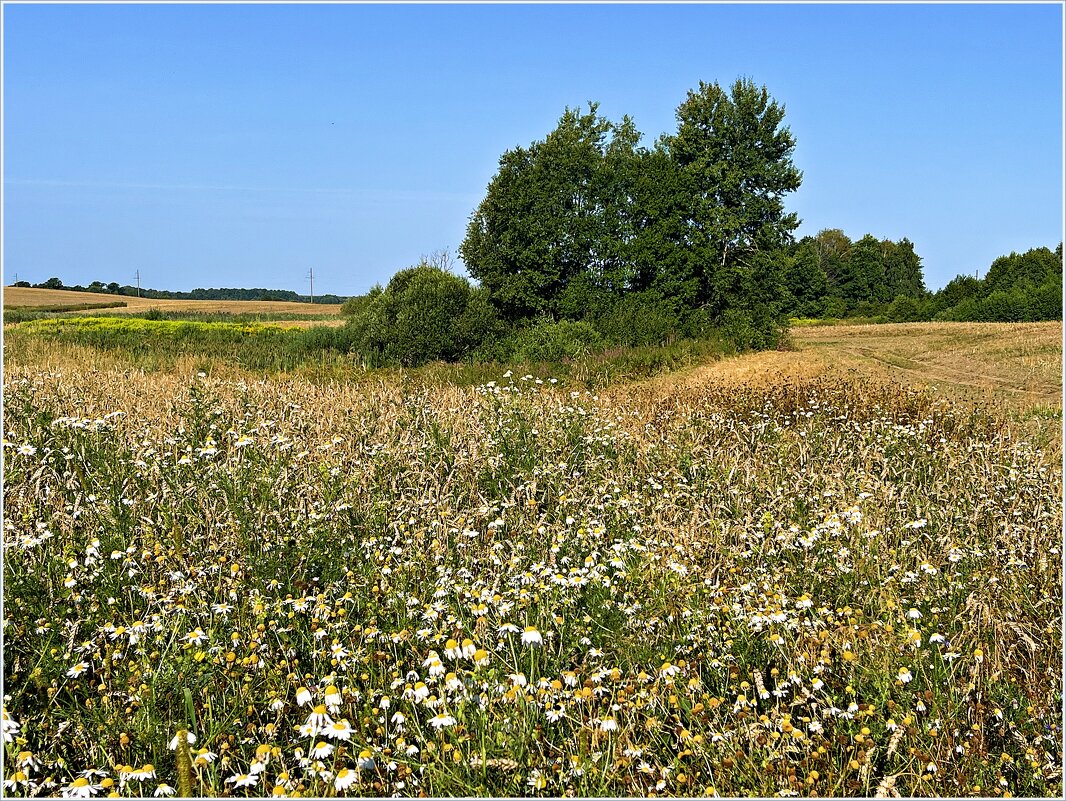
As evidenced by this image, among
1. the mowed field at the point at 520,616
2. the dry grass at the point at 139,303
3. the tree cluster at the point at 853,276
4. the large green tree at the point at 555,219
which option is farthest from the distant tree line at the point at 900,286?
the dry grass at the point at 139,303

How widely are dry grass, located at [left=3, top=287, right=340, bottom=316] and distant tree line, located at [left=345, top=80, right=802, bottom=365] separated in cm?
3605

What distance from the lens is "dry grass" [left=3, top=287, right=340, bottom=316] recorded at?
55.0 m

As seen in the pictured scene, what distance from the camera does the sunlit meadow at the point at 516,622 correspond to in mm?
2822

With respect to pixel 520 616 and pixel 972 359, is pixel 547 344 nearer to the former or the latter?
pixel 972 359

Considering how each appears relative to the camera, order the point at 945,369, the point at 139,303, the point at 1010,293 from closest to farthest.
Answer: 1. the point at 945,369
2. the point at 1010,293
3. the point at 139,303

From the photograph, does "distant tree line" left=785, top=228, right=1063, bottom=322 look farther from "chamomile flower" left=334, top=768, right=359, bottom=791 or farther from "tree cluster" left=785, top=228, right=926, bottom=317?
"chamomile flower" left=334, top=768, right=359, bottom=791

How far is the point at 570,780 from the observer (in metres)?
2.74

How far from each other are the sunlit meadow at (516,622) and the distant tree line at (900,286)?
16348 mm

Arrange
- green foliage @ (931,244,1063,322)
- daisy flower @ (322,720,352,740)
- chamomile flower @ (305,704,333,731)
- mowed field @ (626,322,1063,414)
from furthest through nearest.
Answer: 1. green foliage @ (931,244,1063,322)
2. mowed field @ (626,322,1063,414)
3. chamomile flower @ (305,704,333,731)
4. daisy flower @ (322,720,352,740)

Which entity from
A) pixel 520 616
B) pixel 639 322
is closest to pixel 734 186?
pixel 639 322

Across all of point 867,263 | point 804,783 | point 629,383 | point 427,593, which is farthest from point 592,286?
point 867,263

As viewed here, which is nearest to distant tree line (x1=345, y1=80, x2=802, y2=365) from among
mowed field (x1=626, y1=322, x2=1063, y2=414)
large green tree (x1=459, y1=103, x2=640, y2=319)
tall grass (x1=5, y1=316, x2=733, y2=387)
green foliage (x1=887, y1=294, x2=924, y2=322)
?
large green tree (x1=459, y1=103, x2=640, y2=319)

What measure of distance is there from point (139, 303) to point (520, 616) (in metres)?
64.5

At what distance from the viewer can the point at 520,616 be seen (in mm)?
3709
